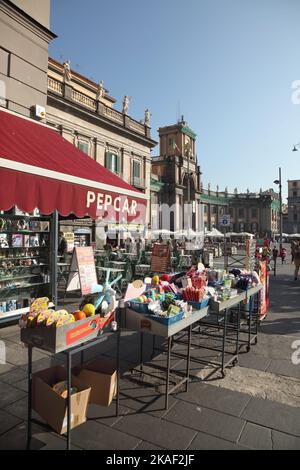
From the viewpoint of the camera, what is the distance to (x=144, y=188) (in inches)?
1296

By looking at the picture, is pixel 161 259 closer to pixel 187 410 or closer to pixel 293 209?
pixel 187 410

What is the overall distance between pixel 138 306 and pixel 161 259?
9192mm

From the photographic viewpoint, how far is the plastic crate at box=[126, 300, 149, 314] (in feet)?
11.6

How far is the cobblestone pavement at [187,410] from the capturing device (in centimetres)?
297

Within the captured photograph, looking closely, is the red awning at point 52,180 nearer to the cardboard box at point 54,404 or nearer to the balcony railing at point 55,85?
the cardboard box at point 54,404

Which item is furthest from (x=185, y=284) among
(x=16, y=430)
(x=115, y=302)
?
(x=16, y=430)

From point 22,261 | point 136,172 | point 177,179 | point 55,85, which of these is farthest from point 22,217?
point 177,179

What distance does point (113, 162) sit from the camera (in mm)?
28922

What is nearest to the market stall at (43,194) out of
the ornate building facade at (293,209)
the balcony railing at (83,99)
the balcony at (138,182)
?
the balcony railing at (83,99)

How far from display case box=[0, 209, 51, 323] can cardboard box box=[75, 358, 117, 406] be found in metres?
3.36

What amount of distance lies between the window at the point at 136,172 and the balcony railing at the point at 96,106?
306 cm

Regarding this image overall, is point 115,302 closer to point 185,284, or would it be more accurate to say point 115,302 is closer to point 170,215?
point 185,284

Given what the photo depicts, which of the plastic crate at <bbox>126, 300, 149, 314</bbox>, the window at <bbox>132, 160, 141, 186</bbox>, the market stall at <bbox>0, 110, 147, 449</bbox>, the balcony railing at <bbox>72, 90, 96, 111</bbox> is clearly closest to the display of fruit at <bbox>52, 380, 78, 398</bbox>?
the market stall at <bbox>0, 110, 147, 449</bbox>

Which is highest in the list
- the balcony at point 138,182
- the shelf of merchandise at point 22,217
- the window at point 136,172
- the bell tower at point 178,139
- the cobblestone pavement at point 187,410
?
the bell tower at point 178,139
